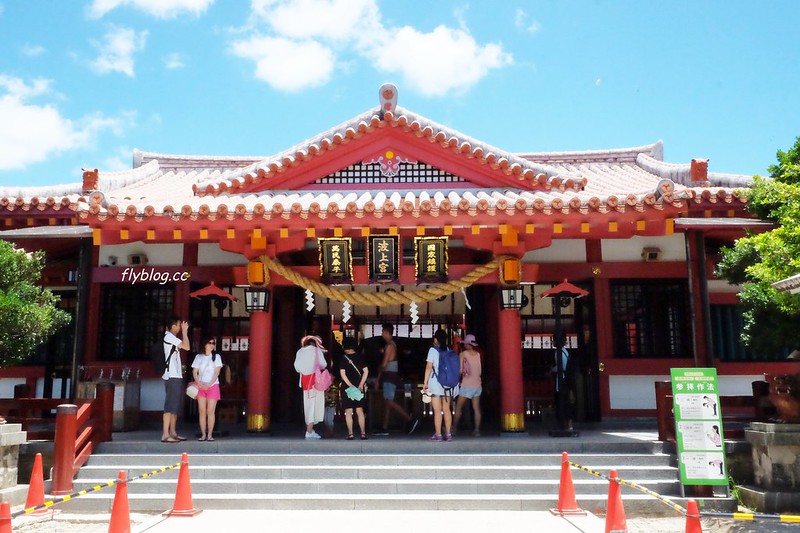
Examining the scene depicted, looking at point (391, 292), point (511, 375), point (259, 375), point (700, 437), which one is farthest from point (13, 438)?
point (700, 437)

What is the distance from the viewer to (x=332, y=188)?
12086 mm

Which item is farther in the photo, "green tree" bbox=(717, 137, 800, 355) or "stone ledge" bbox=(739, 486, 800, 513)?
"stone ledge" bbox=(739, 486, 800, 513)

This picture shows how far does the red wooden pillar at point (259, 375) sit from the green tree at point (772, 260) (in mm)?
7395

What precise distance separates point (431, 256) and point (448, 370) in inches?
74.2

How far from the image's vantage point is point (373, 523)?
752 centimetres

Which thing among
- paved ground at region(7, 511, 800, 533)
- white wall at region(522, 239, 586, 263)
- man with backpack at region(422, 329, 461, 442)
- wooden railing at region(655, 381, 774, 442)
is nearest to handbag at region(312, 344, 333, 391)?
man with backpack at region(422, 329, 461, 442)

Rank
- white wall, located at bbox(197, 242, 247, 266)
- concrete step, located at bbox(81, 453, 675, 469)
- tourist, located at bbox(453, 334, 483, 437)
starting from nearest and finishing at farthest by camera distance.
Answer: concrete step, located at bbox(81, 453, 675, 469) < tourist, located at bbox(453, 334, 483, 437) < white wall, located at bbox(197, 242, 247, 266)

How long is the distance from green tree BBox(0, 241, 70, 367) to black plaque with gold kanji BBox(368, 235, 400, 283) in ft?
16.2

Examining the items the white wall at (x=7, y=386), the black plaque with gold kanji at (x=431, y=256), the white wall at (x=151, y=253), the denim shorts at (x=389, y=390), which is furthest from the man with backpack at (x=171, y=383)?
the white wall at (x=7, y=386)

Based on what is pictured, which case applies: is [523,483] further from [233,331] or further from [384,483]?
[233,331]

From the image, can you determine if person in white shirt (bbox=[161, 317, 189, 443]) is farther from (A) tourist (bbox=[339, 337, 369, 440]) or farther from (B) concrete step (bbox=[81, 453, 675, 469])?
(A) tourist (bbox=[339, 337, 369, 440])

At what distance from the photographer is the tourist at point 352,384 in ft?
34.3

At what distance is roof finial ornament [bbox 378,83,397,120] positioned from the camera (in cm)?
1207

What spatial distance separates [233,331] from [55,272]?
363 cm
